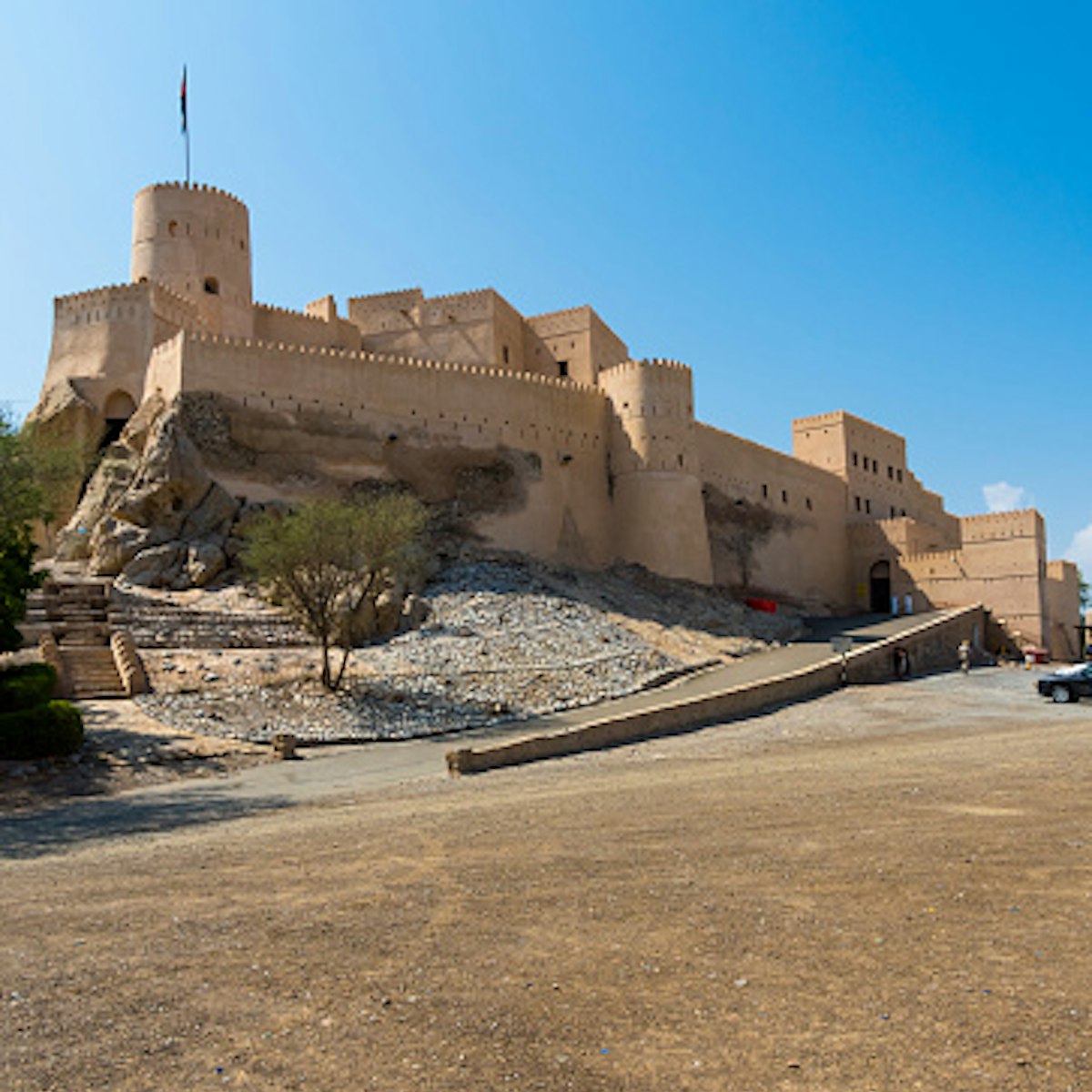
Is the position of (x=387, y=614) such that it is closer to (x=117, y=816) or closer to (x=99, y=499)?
(x=99, y=499)

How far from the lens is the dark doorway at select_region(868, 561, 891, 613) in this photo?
3544 cm

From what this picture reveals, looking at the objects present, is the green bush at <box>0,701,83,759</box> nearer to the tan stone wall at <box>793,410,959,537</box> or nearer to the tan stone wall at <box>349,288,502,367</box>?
the tan stone wall at <box>349,288,502,367</box>

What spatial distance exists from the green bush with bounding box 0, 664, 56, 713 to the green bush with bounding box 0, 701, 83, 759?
0.55 metres

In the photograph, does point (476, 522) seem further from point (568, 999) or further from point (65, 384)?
point (568, 999)

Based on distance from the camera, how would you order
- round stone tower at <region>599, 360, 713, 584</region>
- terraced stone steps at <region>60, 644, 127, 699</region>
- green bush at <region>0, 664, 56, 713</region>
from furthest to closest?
round stone tower at <region>599, 360, 713, 584</region> → terraced stone steps at <region>60, 644, 127, 699</region> → green bush at <region>0, 664, 56, 713</region>

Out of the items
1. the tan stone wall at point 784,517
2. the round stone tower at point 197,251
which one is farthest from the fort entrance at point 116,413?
the tan stone wall at point 784,517

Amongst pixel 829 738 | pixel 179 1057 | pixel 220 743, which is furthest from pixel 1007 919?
pixel 220 743

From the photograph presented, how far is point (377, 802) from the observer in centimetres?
1047

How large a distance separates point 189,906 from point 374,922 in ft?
4.13

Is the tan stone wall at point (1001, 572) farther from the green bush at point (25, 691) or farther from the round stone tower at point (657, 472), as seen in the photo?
the green bush at point (25, 691)

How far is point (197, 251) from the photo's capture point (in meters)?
31.3

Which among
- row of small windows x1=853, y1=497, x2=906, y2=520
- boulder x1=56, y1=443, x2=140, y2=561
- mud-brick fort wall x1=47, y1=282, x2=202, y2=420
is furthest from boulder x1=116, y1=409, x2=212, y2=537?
row of small windows x1=853, y1=497, x2=906, y2=520

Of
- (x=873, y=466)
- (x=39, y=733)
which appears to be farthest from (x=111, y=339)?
(x=873, y=466)

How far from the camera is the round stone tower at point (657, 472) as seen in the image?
2855cm
